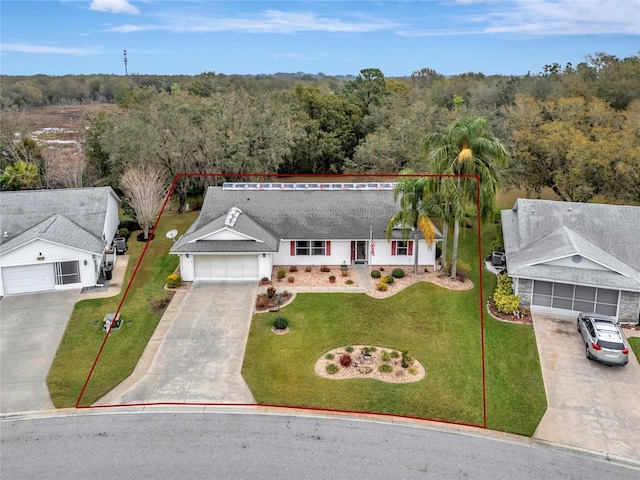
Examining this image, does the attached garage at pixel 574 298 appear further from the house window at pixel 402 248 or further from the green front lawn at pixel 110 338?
the green front lawn at pixel 110 338

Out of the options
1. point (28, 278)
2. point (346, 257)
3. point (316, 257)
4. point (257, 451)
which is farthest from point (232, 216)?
point (257, 451)

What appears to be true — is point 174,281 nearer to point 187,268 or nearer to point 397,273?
point 187,268

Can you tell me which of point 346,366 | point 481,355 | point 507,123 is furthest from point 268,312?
point 507,123

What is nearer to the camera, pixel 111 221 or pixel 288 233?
pixel 288 233

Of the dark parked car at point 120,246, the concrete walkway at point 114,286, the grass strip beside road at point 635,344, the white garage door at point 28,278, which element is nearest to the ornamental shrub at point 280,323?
the concrete walkway at point 114,286

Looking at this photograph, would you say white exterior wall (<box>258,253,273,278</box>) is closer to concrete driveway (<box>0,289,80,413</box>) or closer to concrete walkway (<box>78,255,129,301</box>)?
concrete walkway (<box>78,255,129,301</box>)
